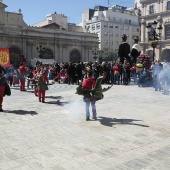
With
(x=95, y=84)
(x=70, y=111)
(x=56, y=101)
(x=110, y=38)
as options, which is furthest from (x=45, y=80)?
(x=110, y=38)

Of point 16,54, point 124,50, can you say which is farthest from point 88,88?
point 16,54

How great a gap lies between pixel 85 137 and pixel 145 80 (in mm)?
9834

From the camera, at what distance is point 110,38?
79312mm

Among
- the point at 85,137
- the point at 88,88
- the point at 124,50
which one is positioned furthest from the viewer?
the point at 124,50

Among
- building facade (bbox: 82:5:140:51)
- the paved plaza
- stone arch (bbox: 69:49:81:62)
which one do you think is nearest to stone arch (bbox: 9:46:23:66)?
stone arch (bbox: 69:49:81:62)

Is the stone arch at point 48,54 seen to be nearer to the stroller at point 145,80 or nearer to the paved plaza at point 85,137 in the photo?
the stroller at point 145,80

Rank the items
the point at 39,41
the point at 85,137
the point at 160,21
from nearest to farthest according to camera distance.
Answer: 1. the point at 85,137
2. the point at 39,41
3. the point at 160,21

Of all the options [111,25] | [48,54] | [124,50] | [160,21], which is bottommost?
[124,50]

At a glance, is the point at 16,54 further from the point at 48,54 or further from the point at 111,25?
the point at 111,25

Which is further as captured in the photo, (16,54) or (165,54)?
(165,54)

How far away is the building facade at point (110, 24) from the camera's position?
7794 cm

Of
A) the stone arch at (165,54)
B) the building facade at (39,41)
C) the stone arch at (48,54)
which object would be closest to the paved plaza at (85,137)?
the building facade at (39,41)

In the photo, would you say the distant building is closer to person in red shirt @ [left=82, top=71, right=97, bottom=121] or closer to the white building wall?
the white building wall

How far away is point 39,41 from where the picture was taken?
4388cm
